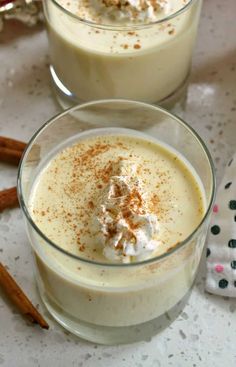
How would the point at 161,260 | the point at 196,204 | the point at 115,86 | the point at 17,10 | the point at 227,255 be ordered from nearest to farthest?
the point at 161,260, the point at 196,204, the point at 227,255, the point at 115,86, the point at 17,10

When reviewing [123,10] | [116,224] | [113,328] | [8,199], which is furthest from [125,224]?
[123,10]

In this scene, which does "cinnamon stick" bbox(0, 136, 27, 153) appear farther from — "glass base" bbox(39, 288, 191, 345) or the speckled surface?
"glass base" bbox(39, 288, 191, 345)

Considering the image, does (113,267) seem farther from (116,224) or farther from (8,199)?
(8,199)

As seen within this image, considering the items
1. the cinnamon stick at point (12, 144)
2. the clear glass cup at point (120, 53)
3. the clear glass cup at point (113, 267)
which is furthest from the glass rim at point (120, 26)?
the cinnamon stick at point (12, 144)

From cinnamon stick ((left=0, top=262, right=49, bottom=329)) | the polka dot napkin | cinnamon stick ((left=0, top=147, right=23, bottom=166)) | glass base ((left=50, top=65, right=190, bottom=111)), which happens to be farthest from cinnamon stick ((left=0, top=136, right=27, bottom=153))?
the polka dot napkin

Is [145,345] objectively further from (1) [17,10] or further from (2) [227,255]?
(1) [17,10]

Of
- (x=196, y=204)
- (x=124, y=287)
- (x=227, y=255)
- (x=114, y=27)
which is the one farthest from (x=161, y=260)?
(x=114, y=27)

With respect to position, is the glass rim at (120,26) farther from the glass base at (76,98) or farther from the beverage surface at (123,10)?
the glass base at (76,98)
